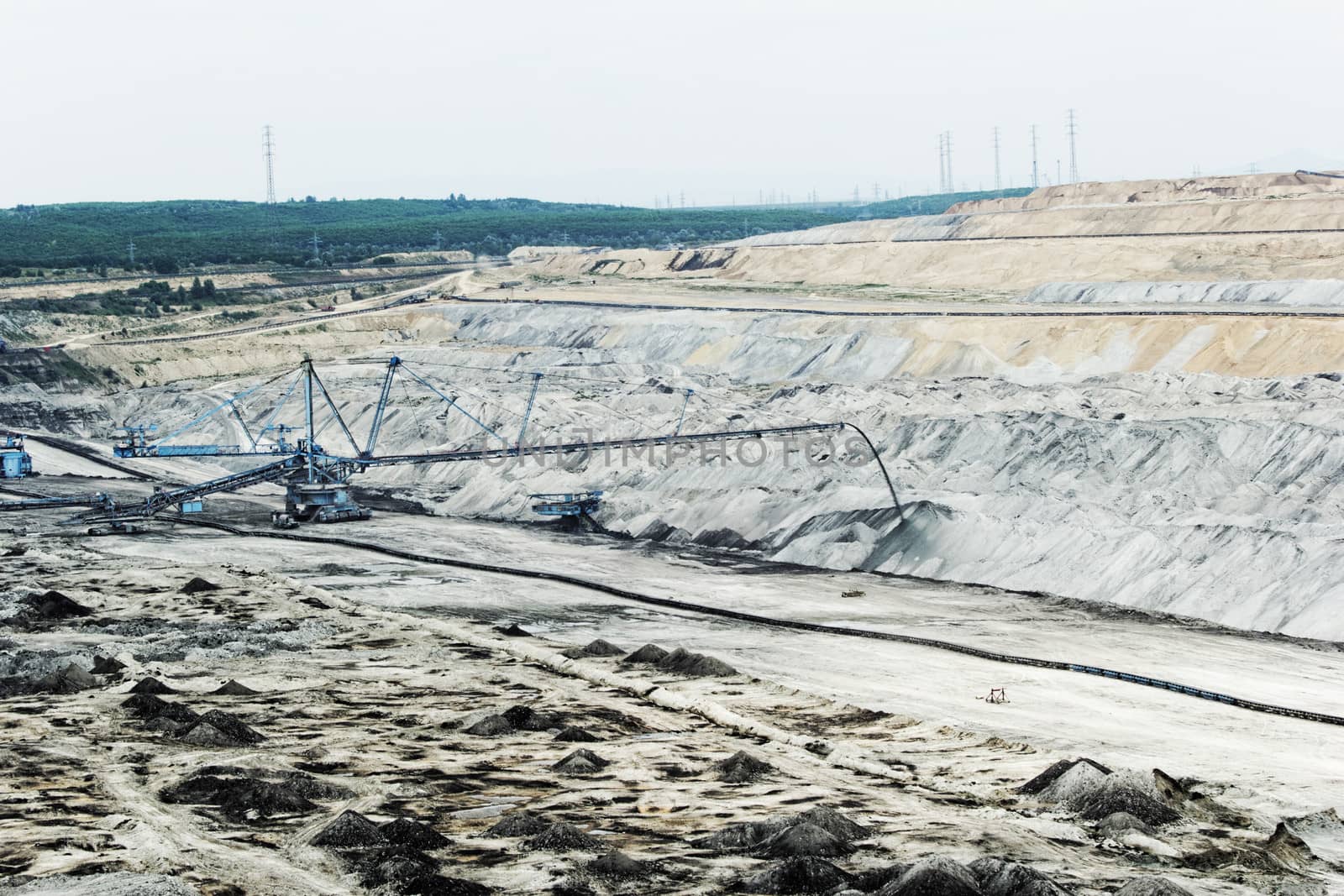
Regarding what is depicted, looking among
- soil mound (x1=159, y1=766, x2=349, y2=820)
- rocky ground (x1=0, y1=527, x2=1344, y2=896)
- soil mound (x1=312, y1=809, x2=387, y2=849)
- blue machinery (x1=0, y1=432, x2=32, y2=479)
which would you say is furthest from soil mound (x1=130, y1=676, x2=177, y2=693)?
blue machinery (x1=0, y1=432, x2=32, y2=479)

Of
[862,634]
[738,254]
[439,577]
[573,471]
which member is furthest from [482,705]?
[738,254]

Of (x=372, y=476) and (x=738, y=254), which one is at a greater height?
(x=738, y=254)

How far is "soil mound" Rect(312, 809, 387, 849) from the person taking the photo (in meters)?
29.0

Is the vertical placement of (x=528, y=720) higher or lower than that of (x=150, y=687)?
lower

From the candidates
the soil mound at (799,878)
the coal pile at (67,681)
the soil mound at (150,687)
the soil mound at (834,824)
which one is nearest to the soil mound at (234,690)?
the soil mound at (150,687)

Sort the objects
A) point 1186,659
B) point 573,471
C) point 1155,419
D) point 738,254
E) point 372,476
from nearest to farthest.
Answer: point 1186,659 < point 1155,419 < point 573,471 < point 372,476 < point 738,254

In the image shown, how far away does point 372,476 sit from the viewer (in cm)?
10125

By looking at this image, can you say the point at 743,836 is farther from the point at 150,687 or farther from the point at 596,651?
the point at 150,687

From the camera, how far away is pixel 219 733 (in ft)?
123

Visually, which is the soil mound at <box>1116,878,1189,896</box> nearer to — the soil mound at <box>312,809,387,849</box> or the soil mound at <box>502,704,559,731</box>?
the soil mound at <box>312,809,387,849</box>

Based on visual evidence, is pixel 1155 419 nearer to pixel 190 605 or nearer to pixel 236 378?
pixel 190 605

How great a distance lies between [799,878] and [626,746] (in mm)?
11463

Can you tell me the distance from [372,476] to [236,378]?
35.2 m

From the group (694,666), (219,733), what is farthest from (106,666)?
(694,666)
